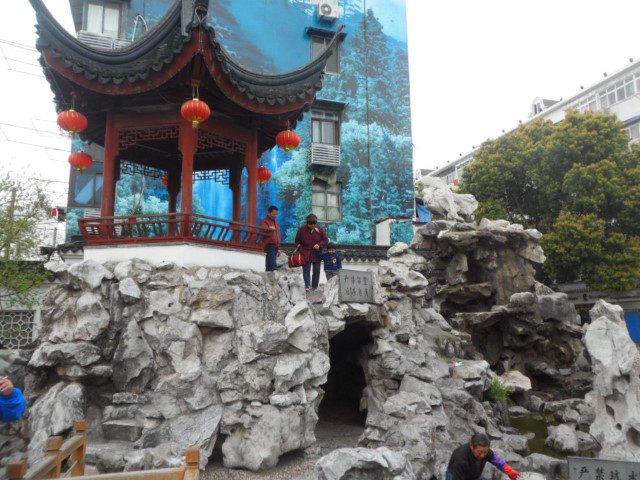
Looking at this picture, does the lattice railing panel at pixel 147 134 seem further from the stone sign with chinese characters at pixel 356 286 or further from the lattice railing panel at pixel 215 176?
the stone sign with chinese characters at pixel 356 286

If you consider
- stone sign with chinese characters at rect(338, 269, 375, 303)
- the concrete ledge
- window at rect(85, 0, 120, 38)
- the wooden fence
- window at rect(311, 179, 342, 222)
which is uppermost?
window at rect(85, 0, 120, 38)

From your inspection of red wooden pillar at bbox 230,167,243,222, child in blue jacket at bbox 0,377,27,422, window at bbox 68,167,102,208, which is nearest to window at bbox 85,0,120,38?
window at bbox 68,167,102,208

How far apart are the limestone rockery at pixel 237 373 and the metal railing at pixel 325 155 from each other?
693 cm

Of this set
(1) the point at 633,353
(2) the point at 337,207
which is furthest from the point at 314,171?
(1) the point at 633,353

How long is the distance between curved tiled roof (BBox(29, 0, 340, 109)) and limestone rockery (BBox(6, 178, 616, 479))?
3197mm

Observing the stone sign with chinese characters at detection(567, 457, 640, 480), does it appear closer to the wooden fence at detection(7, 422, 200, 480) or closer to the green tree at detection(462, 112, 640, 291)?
the wooden fence at detection(7, 422, 200, 480)

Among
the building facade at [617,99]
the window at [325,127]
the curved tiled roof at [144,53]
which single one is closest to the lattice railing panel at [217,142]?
the curved tiled roof at [144,53]

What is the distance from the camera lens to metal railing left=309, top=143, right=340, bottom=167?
1625 centimetres

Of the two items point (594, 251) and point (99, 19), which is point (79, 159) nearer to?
point (99, 19)

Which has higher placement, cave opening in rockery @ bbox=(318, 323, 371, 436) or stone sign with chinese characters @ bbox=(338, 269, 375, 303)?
stone sign with chinese characters @ bbox=(338, 269, 375, 303)

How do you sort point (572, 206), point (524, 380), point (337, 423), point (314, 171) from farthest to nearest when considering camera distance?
point (572, 206)
point (314, 171)
point (524, 380)
point (337, 423)

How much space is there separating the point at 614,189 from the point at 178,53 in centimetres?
1824

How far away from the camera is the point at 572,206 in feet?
65.1

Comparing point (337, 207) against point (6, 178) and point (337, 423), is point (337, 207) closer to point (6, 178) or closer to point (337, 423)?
point (337, 423)
